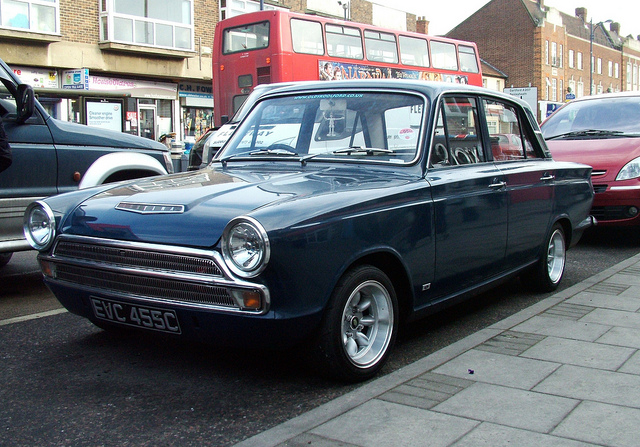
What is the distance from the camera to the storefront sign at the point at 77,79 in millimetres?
Answer: 22078

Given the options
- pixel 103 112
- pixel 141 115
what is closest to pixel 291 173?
pixel 103 112

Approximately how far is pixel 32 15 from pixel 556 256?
71.4 feet

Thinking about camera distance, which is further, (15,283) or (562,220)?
(15,283)

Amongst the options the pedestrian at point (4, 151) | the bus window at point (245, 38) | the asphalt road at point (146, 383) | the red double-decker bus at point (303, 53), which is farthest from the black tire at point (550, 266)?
the bus window at point (245, 38)

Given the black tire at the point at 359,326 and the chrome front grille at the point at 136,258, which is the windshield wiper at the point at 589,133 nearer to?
the black tire at the point at 359,326

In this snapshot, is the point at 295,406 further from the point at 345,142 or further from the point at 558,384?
the point at 345,142

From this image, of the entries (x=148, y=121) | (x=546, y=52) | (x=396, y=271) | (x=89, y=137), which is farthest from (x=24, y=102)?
(x=546, y=52)

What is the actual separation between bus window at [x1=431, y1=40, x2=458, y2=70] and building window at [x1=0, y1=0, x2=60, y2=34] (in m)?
12.7

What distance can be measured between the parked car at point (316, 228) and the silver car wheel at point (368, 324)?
10 mm

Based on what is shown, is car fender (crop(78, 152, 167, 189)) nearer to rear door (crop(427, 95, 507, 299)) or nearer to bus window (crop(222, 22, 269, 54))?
rear door (crop(427, 95, 507, 299))

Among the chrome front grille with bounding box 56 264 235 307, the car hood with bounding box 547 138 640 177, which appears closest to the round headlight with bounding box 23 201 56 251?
the chrome front grille with bounding box 56 264 235 307

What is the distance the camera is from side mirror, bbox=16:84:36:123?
6012mm

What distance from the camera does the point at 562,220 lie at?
6.23 metres

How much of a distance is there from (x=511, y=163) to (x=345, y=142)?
→ 61.1 inches
